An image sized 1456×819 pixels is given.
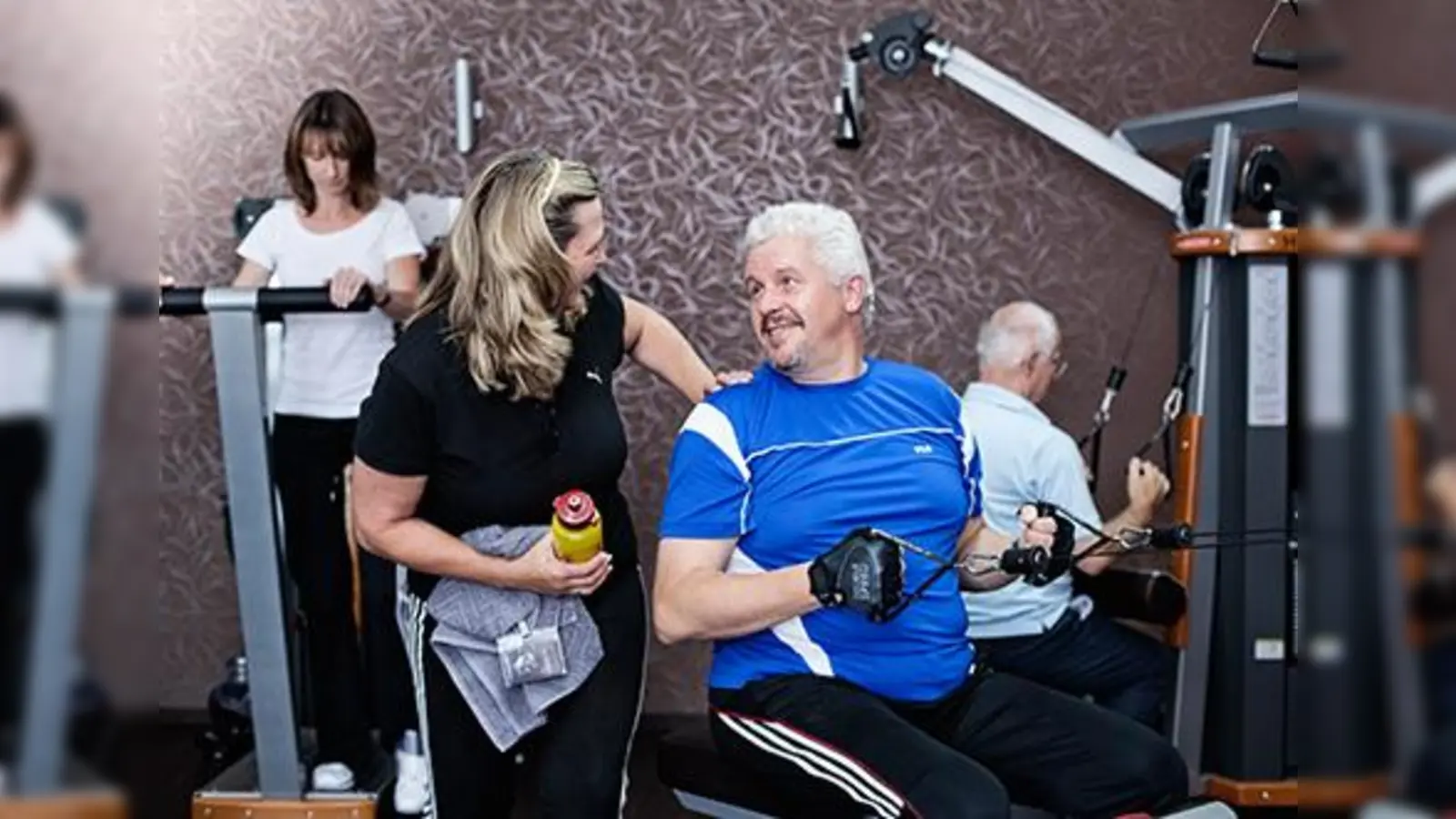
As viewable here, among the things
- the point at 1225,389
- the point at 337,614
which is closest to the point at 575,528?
the point at 337,614

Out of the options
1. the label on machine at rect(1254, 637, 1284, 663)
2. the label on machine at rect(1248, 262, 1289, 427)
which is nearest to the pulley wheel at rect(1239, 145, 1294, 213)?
the label on machine at rect(1248, 262, 1289, 427)

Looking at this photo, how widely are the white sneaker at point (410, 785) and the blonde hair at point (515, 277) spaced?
1.28 metres

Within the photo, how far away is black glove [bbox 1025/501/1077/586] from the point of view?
2.54 m

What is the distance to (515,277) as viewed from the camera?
260 cm

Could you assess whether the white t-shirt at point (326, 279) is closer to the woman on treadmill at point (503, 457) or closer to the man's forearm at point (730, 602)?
the woman on treadmill at point (503, 457)

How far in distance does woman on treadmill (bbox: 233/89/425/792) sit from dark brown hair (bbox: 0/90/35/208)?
3069 mm

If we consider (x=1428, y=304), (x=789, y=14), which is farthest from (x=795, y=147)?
(x=1428, y=304)

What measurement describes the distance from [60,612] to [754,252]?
85.6 inches

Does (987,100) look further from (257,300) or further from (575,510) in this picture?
(575,510)

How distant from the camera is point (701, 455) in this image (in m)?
2.56

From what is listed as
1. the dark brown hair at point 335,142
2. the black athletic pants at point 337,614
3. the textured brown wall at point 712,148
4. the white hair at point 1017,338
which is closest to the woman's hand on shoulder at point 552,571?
the black athletic pants at point 337,614

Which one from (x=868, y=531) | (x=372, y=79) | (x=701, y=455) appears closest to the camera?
(x=868, y=531)

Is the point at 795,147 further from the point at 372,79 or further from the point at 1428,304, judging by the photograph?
the point at 1428,304

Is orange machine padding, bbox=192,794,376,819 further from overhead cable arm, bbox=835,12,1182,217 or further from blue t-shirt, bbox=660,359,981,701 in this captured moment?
overhead cable arm, bbox=835,12,1182,217
